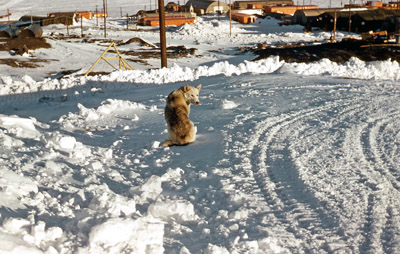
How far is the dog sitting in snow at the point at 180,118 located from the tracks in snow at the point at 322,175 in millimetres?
867

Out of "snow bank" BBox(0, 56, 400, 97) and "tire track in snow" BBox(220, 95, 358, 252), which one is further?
"snow bank" BBox(0, 56, 400, 97)

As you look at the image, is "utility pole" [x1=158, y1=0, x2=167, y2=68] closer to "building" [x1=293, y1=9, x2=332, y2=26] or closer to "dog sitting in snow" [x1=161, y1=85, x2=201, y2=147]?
"dog sitting in snow" [x1=161, y1=85, x2=201, y2=147]

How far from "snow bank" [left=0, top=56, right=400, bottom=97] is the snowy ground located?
3.97 meters

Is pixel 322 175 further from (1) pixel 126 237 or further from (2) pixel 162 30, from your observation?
(2) pixel 162 30

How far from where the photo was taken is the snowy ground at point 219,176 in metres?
4.63

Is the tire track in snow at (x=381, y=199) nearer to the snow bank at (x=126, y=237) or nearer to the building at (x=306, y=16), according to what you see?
the snow bank at (x=126, y=237)

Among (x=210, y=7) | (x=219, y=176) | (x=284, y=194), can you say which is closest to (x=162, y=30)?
(x=219, y=176)

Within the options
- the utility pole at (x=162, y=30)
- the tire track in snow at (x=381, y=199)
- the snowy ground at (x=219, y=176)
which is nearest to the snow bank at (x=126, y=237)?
the snowy ground at (x=219, y=176)

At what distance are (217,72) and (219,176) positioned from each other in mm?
13582

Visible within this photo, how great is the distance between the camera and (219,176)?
6.77m

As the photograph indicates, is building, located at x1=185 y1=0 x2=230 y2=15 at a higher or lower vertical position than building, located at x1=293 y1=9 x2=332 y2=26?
higher

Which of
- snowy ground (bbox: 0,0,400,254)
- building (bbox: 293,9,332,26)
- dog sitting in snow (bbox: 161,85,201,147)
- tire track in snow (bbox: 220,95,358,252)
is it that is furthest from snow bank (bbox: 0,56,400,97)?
building (bbox: 293,9,332,26)

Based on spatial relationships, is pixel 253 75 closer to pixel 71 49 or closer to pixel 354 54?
pixel 354 54

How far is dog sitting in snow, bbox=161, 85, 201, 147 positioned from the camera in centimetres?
842
